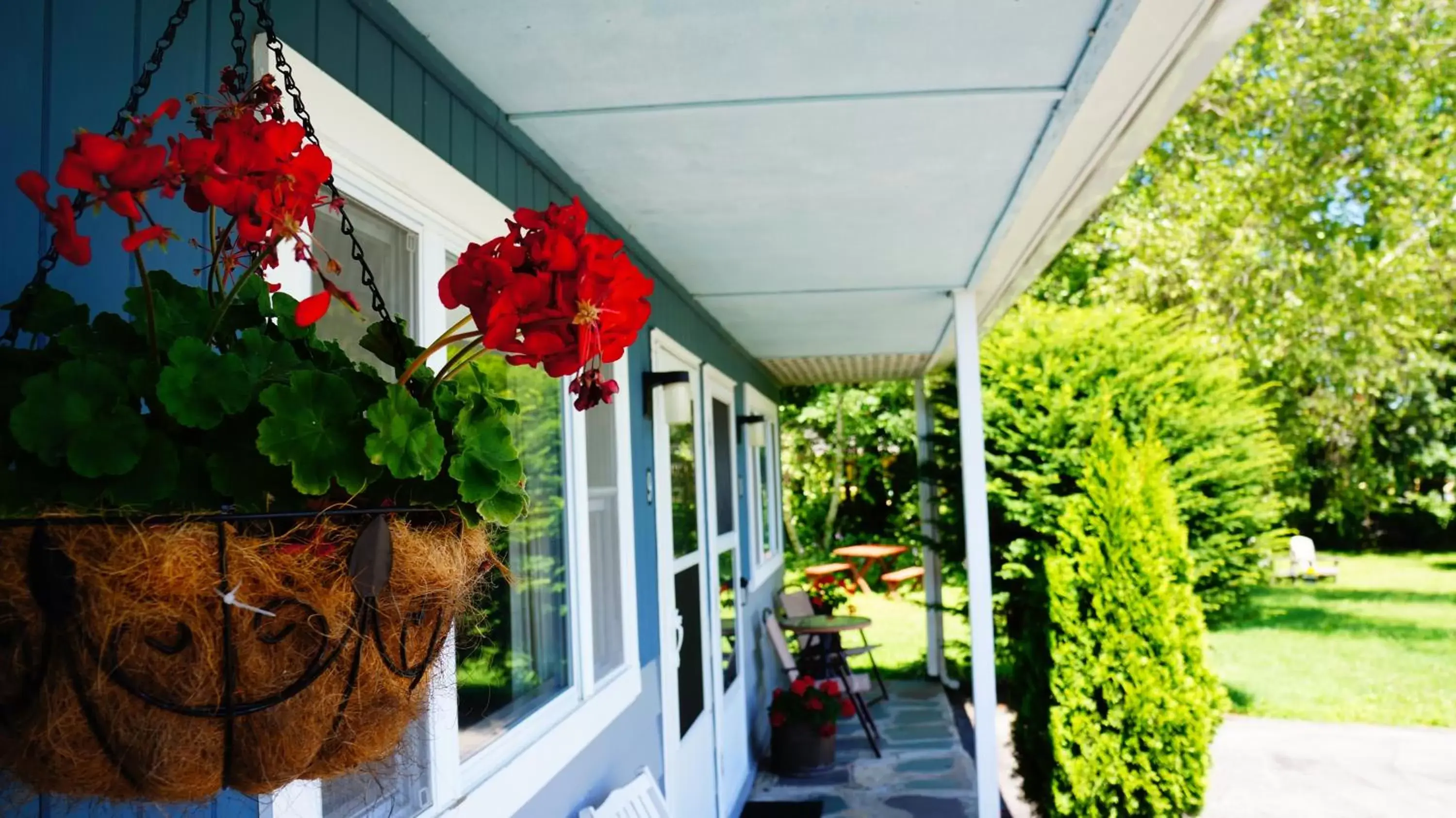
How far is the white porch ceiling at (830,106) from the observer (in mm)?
1837

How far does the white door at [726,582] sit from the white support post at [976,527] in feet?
3.81

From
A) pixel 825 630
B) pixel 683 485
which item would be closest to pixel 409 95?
pixel 683 485

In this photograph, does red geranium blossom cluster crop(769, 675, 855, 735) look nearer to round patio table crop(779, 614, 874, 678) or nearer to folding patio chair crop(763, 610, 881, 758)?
folding patio chair crop(763, 610, 881, 758)

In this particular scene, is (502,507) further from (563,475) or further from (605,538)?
(605,538)

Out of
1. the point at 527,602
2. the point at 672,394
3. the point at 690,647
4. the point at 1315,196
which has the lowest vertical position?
the point at 690,647

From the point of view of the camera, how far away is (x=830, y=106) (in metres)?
2.25

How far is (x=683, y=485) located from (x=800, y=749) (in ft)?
7.50

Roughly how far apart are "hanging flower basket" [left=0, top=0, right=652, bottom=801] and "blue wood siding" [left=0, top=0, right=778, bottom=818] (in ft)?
0.40

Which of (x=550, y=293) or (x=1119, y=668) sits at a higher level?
(x=550, y=293)

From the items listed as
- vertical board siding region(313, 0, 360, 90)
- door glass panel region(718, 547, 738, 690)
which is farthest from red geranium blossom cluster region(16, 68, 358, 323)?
door glass panel region(718, 547, 738, 690)

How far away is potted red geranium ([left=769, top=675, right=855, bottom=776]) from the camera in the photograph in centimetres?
620

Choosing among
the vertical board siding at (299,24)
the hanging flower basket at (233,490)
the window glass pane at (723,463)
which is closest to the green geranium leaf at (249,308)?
the hanging flower basket at (233,490)

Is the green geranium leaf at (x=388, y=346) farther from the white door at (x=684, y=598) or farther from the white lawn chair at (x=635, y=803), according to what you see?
the white door at (x=684, y=598)

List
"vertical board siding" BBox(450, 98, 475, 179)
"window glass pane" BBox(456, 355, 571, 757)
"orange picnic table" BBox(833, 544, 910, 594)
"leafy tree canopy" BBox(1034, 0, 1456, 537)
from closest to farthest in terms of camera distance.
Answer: "vertical board siding" BBox(450, 98, 475, 179), "window glass pane" BBox(456, 355, 571, 757), "leafy tree canopy" BBox(1034, 0, 1456, 537), "orange picnic table" BBox(833, 544, 910, 594)
